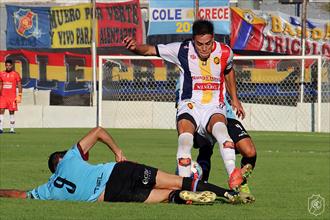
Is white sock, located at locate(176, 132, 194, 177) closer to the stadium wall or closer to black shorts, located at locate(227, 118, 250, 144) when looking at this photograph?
black shorts, located at locate(227, 118, 250, 144)

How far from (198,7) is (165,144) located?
12.0 meters

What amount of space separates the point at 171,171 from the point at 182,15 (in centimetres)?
2306

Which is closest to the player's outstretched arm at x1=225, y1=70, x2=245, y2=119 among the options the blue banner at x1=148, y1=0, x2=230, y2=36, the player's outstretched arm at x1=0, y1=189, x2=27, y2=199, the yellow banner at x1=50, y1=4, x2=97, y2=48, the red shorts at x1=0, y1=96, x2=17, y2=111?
the player's outstretched arm at x1=0, y1=189, x2=27, y2=199

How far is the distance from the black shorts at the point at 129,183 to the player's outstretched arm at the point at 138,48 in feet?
4.60

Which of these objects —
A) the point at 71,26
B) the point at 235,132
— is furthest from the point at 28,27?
the point at 235,132

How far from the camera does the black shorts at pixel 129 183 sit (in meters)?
11.5

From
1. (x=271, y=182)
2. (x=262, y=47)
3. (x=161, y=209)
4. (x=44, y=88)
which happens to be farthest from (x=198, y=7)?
(x=161, y=209)

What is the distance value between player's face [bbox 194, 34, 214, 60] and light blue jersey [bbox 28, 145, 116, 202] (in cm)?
180

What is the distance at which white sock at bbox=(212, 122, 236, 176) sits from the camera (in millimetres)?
11812

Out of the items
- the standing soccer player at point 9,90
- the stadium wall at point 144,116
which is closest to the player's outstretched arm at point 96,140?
the standing soccer player at point 9,90

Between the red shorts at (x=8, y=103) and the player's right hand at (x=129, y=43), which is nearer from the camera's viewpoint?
the player's right hand at (x=129, y=43)

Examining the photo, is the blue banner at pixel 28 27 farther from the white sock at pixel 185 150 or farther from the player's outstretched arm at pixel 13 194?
the white sock at pixel 185 150

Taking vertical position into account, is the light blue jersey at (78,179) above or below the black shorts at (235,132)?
below

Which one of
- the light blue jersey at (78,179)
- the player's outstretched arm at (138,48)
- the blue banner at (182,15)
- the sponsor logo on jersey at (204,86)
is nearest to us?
the light blue jersey at (78,179)
